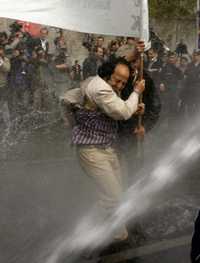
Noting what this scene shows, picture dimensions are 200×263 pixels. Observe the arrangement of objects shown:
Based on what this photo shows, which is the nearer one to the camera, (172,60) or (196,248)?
(196,248)

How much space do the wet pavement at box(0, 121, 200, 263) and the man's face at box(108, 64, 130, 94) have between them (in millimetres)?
1526

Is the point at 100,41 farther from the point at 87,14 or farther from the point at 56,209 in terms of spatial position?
the point at 87,14

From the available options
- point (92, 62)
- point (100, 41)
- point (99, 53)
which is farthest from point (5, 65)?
point (100, 41)

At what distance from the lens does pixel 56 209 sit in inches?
232

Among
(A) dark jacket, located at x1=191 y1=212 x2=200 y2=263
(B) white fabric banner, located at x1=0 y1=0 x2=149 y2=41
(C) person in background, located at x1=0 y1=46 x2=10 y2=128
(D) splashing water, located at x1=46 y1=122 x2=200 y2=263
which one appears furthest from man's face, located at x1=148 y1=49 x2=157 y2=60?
(A) dark jacket, located at x1=191 y1=212 x2=200 y2=263

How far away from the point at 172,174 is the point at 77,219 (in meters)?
1.94

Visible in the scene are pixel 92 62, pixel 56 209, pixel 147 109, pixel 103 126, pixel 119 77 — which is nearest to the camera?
pixel 119 77

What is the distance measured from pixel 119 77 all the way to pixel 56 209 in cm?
201

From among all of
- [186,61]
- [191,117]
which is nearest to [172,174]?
[191,117]

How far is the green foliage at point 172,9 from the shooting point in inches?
631

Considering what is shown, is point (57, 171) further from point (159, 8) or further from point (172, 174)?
point (159, 8)

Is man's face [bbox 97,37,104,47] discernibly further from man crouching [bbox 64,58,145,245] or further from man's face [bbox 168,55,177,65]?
man crouching [bbox 64,58,145,245]

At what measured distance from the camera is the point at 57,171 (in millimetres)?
7574

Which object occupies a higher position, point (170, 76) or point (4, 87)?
point (4, 87)
